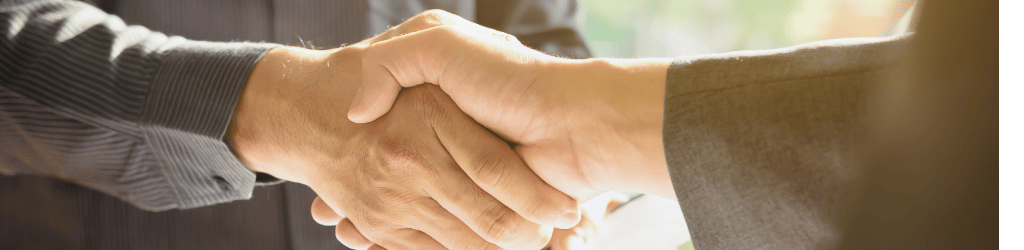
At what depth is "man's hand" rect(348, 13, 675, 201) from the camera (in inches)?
23.1

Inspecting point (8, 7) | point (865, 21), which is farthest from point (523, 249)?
point (865, 21)

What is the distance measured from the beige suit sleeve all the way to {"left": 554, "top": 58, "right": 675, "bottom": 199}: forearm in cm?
3

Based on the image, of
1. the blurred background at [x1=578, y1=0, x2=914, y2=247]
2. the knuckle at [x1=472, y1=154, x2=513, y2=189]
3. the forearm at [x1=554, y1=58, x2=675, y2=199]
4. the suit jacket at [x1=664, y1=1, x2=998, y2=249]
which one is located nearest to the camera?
the suit jacket at [x1=664, y1=1, x2=998, y2=249]

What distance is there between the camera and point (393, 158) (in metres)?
0.73

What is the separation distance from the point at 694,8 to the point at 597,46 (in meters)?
0.47

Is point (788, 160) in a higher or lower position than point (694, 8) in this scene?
higher

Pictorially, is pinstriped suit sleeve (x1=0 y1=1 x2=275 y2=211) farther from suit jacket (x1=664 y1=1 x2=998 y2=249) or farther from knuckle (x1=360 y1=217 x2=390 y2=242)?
suit jacket (x1=664 y1=1 x2=998 y2=249)

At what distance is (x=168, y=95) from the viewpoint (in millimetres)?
753

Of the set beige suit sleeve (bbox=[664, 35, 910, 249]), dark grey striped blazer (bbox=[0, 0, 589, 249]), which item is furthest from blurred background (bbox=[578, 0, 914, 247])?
beige suit sleeve (bbox=[664, 35, 910, 249])

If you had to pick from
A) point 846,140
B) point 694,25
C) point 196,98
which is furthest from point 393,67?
point 694,25

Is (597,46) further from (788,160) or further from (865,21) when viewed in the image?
(788,160)

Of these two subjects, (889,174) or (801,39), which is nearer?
(889,174)
